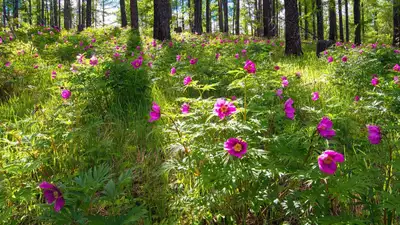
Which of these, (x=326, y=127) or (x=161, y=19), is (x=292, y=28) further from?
(x=326, y=127)

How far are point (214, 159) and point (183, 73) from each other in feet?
8.08

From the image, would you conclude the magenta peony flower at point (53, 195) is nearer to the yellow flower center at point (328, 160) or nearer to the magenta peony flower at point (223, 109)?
the magenta peony flower at point (223, 109)

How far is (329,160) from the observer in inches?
49.2

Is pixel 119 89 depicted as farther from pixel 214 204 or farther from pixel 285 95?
pixel 214 204

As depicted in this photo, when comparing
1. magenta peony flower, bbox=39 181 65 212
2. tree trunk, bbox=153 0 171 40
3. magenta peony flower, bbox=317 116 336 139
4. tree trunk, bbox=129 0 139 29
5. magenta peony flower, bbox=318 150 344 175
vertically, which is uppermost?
tree trunk, bbox=129 0 139 29

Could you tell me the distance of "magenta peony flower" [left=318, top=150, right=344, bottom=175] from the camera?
1231 millimetres

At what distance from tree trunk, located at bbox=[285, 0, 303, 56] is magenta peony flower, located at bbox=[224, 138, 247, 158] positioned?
732 cm

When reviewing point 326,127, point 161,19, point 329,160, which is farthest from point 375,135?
point 161,19

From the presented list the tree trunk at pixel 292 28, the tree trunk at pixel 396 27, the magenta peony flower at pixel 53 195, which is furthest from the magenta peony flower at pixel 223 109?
the tree trunk at pixel 396 27

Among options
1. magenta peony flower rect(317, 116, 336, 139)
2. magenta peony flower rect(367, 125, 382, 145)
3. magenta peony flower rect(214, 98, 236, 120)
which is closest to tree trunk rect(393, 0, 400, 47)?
magenta peony flower rect(367, 125, 382, 145)

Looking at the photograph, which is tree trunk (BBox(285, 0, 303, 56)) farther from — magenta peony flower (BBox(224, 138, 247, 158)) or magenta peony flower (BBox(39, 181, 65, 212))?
magenta peony flower (BBox(39, 181, 65, 212))

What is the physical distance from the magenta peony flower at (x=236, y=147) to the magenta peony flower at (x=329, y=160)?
0.37 metres

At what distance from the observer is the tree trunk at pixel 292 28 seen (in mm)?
7707

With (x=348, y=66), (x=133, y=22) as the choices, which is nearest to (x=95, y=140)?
(x=348, y=66)
